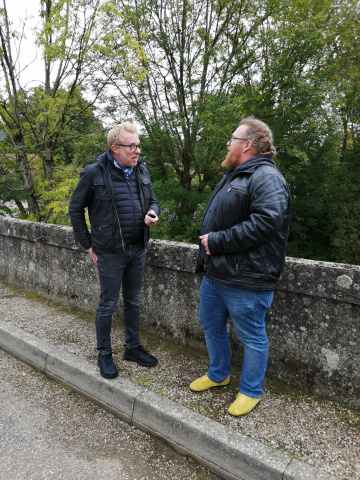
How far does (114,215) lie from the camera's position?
283 centimetres

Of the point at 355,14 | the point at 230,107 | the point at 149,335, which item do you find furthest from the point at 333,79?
the point at 149,335

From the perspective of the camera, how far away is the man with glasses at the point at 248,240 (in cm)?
219

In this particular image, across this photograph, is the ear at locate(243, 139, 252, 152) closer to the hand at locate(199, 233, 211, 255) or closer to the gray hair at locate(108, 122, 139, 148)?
the hand at locate(199, 233, 211, 255)

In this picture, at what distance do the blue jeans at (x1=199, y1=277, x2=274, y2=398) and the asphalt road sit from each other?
2.08ft

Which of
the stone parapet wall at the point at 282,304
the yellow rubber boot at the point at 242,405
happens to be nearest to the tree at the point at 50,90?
the stone parapet wall at the point at 282,304

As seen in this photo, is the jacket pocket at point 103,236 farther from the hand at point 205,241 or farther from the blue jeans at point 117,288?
the hand at point 205,241

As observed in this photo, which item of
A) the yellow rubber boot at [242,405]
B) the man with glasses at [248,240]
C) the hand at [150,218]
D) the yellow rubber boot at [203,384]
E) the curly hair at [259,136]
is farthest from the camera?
the hand at [150,218]

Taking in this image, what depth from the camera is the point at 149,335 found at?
3691 millimetres

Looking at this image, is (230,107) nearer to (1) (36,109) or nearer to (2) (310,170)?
(1) (36,109)

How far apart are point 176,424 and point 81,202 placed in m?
1.75

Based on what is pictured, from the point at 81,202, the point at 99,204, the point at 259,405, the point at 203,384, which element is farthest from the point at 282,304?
the point at 81,202

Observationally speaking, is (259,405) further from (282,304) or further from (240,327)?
(282,304)

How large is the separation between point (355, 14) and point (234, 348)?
47.1 feet

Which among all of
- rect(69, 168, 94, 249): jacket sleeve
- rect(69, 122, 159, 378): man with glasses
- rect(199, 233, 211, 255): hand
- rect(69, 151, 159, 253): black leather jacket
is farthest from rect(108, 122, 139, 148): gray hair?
rect(199, 233, 211, 255): hand
